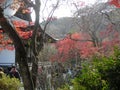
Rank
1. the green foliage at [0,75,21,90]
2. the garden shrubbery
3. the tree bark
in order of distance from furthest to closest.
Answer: the green foliage at [0,75,21,90], the tree bark, the garden shrubbery

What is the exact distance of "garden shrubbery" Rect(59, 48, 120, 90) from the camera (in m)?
4.04

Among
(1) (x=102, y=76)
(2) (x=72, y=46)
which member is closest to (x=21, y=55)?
(1) (x=102, y=76)

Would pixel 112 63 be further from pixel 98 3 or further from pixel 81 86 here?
pixel 98 3

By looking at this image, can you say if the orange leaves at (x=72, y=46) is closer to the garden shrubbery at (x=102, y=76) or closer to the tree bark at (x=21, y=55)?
the tree bark at (x=21, y=55)

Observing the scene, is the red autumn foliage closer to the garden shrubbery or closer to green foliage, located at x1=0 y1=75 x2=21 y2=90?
green foliage, located at x1=0 y1=75 x2=21 y2=90

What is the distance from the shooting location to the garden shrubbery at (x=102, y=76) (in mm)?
4035

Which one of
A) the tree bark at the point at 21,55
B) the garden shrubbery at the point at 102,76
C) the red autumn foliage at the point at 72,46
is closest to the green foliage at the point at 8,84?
the tree bark at the point at 21,55

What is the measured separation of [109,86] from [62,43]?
2237cm

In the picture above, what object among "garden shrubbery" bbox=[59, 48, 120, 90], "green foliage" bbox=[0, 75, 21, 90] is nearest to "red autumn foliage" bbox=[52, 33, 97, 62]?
"green foliage" bbox=[0, 75, 21, 90]

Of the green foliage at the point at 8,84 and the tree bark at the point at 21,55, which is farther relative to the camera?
the green foliage at the point at 8,84

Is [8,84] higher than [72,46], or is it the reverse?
[8,84]

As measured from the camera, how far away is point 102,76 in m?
4.14

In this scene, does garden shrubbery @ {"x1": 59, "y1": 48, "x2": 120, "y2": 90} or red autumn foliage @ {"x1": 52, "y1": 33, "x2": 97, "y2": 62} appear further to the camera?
red autumn foliage @ {"x1": 52, "y1": 33, "x2": 97, "y2": 62}

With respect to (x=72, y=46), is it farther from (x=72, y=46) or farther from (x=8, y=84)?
(x=8, y=84)
